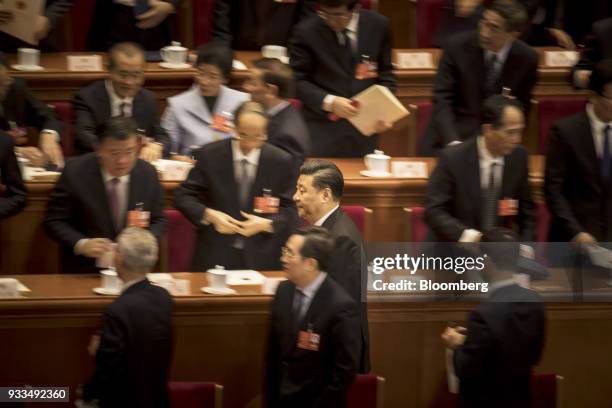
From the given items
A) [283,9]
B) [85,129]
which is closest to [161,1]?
[283,9]

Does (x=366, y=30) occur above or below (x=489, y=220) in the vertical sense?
above

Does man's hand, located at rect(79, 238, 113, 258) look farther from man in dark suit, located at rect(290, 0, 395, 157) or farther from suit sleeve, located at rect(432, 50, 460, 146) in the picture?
suit sleeve, located at rect(432, 50, 460, 146)

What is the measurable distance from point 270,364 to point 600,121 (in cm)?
217

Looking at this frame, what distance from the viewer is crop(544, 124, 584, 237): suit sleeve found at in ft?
18.5

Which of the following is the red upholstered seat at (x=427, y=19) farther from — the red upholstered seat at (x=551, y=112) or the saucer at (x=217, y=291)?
the saucer at (x=217, y=291)

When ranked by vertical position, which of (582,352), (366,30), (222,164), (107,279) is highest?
(366,30)

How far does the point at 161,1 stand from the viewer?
715 centimetres

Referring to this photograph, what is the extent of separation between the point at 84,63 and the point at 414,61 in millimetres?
1969

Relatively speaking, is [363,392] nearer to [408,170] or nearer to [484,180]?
[484,180]

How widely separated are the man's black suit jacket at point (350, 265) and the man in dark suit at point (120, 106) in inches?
60.5

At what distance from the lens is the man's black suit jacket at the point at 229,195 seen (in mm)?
5613

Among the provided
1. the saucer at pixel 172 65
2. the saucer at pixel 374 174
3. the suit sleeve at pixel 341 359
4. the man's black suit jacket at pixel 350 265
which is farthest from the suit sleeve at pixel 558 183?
the saucer at pixel 172 65

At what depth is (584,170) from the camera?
5.72 m

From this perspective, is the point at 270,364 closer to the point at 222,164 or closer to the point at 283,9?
the point at 222,164
